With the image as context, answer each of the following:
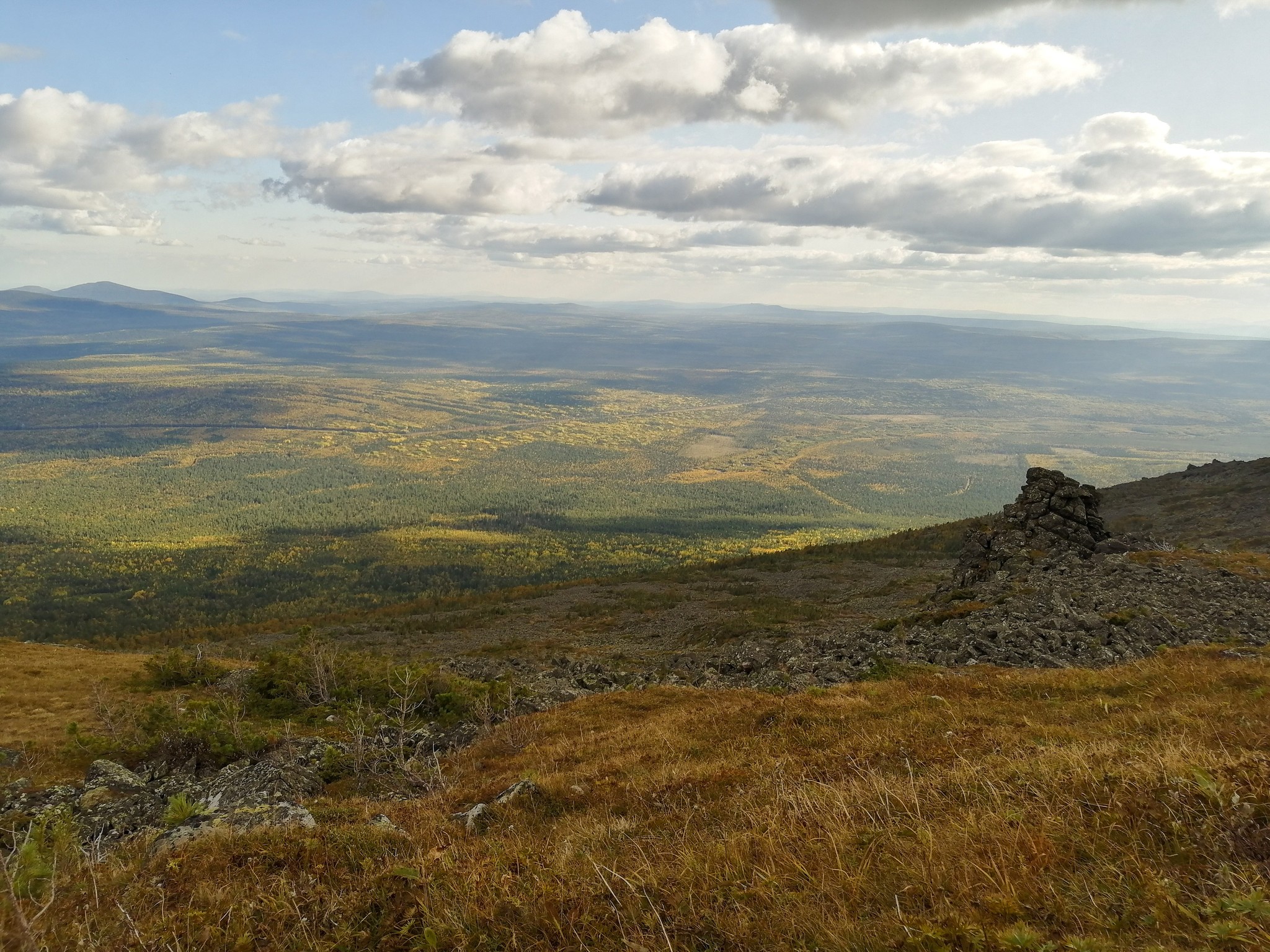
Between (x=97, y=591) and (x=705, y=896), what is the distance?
13298 centimetres

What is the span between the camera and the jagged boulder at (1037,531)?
33.8 metres

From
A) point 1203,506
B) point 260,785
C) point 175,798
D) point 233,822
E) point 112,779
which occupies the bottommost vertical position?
point 112,779

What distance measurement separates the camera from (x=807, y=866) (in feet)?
17.4

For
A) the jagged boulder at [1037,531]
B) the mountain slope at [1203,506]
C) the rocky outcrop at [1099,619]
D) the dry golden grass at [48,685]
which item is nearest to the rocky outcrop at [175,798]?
the dry golden grass at [48,685]

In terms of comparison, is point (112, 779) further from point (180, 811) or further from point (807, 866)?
point (807, 866)

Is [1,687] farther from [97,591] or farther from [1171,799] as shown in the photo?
[97,591]

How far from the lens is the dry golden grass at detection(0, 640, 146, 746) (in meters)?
20.3

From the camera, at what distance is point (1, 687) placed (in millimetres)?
24766

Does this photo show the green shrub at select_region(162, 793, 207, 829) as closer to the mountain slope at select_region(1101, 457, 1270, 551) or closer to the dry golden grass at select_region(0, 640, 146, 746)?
the dry golden grass at select_region(0, 640, 146, 746)

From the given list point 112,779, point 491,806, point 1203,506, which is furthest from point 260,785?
point 1203,506

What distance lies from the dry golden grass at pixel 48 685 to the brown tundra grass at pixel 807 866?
707 inches

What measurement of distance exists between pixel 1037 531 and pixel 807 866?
121 feet

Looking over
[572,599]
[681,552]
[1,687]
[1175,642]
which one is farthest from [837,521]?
[1,687]

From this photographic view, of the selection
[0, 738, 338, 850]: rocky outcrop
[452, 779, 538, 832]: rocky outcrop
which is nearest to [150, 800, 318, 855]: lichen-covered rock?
[0, 738, 338, 850]: rocky outcrop
